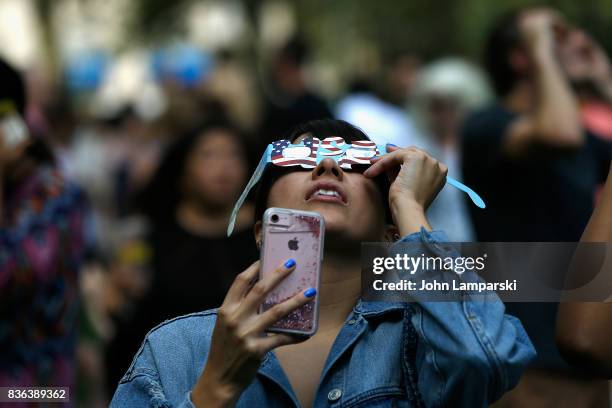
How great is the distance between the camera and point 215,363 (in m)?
2.81

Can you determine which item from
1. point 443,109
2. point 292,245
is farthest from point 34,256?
point 443,109

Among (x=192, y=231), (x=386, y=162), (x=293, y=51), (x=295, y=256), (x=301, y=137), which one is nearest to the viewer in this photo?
(x=295, y=256)

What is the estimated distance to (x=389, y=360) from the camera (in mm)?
2990

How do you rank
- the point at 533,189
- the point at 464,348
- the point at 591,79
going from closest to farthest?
the point at 464,348 → the point at 533,189 → the point at 591,79

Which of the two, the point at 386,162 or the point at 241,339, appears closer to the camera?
the point at 241,339

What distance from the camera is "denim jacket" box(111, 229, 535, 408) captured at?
278cm

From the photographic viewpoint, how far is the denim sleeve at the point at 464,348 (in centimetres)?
276

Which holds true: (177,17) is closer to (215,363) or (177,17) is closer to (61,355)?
(61,355)

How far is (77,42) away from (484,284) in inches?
637

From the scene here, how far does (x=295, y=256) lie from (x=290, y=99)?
22.6 ft

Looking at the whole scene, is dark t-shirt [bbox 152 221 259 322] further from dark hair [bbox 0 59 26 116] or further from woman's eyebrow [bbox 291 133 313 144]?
woman's eyebrow [bbox 291 133 313 144]

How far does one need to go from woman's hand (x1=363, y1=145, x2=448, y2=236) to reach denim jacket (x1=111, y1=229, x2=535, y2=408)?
0.07 m

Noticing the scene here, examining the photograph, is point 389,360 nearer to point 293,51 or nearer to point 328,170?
point 328,170

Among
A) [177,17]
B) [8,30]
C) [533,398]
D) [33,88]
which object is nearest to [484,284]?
[533,398]
